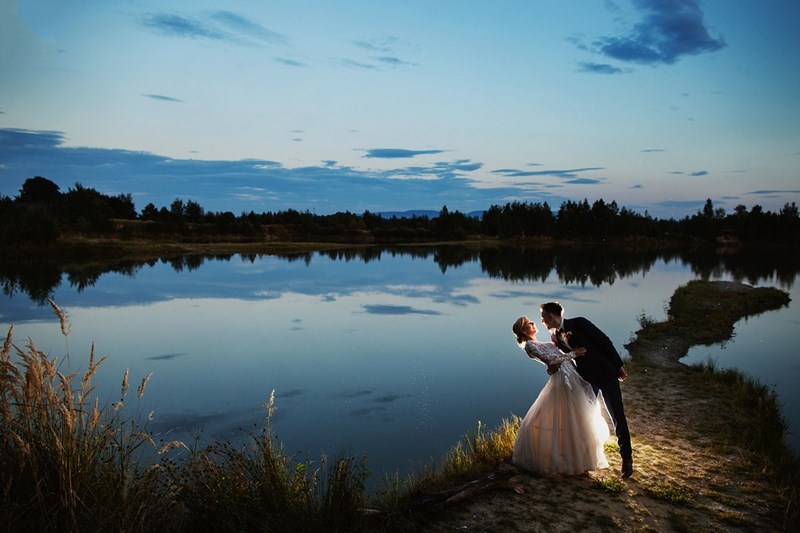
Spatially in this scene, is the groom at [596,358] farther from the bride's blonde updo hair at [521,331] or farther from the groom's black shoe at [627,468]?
the bride's blonde updo hair at [521,331]

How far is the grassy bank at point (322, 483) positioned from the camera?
4.32m

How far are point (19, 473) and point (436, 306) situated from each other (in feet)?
72.2

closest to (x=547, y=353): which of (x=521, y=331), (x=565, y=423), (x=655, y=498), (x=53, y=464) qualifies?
(x=521, y=331)

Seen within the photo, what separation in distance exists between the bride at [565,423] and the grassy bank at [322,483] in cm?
21

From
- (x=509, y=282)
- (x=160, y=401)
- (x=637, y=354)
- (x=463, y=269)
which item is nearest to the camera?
(x=160, y=401)

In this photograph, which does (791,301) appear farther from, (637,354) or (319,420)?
(319,420)

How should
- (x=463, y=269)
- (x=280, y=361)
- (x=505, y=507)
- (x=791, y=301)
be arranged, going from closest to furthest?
(x=505, y=507)
(x=280, y=361)
(x=791, y=301)
(x=463, y=269)

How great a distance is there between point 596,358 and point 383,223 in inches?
4375

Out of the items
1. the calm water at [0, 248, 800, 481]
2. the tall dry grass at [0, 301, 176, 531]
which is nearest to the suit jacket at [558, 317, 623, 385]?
the calm water at [0, 248, 800, 481]

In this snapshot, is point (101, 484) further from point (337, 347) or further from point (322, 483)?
point (337, 347)

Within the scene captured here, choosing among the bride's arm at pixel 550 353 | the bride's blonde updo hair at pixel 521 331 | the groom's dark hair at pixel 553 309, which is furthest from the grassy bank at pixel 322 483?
the groom's dark hair at pixel 553 309

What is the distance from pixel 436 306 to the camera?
25.9 metres

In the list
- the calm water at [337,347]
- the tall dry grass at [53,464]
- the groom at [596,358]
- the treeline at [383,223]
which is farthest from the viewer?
the treeline at [383,223]

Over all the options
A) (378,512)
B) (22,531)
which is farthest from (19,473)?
(378,512)
